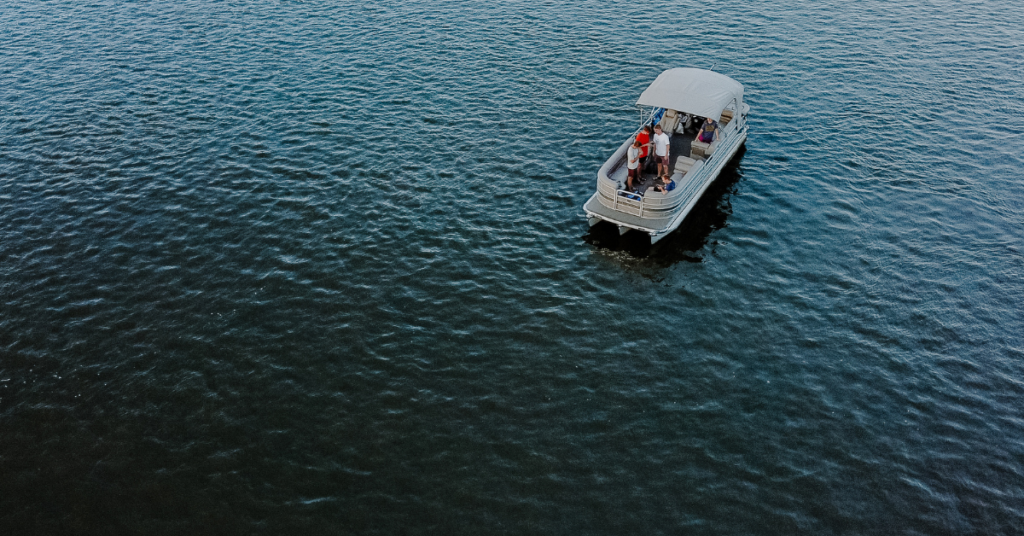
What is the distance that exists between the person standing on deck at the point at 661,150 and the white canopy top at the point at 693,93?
67.6 inches

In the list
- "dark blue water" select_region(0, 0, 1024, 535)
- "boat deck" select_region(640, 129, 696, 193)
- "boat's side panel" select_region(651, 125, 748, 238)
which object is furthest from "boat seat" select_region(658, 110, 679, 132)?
"boat's side panel" select_region(651, 125, 748, 238)

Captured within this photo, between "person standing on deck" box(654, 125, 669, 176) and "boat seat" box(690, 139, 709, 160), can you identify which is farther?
"boat seat" box(690, 139, 709, 160)

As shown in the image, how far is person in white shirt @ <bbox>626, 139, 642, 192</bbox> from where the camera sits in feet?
91.2

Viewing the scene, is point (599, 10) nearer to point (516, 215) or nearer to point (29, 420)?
point (516, 215)

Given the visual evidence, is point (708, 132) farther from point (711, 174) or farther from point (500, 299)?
point (500, 299)

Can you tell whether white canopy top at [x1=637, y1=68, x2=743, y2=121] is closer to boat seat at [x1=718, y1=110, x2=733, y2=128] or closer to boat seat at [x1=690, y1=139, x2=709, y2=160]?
boat seat at [x1=718, y1=110, x2=733, y2=128]

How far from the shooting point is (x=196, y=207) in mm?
30000

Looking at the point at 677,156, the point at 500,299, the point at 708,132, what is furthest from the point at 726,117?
the point at 500,299

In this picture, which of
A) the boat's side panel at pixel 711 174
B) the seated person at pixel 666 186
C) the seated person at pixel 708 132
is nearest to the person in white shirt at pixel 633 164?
the seated person at pixel 666 186

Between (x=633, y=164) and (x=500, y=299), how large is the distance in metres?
8.13

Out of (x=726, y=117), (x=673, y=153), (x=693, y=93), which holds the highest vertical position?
(x=693, y=93)

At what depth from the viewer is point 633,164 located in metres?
27.9

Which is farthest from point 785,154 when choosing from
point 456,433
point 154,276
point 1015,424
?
point 154,276

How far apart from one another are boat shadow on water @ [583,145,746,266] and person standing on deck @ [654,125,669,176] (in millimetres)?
2291
